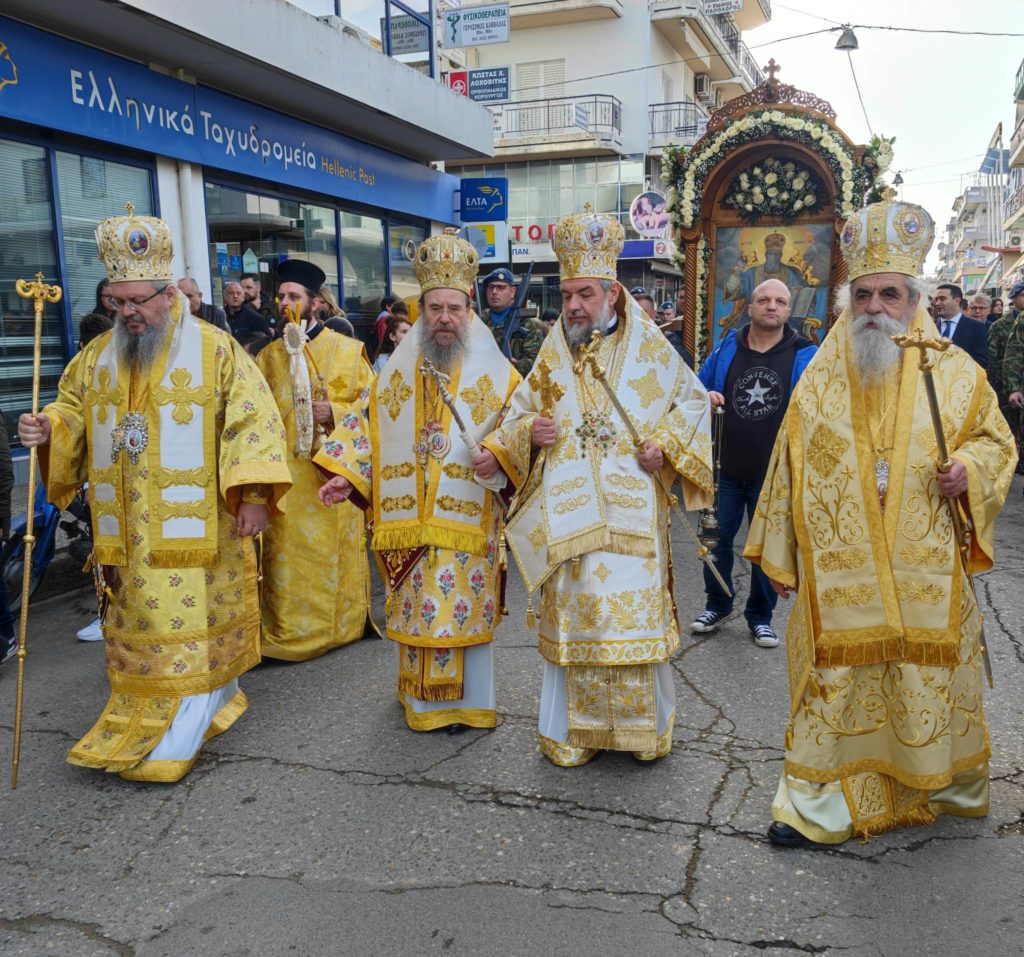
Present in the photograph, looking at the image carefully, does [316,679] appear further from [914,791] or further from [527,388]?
[914,791]

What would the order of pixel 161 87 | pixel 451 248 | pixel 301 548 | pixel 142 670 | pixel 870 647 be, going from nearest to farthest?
pixel 870 647 < pixel 142 670 < pixel 451 248 < pixel 301 548 < pixel 161 87

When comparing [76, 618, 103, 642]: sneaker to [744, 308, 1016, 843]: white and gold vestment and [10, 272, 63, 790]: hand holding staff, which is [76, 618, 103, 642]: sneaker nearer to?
[10, 272, 63, 790]: hand holding staff

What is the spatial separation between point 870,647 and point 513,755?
1.57 metres

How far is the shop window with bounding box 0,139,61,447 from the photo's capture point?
7.79 m

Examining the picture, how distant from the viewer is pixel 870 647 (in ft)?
9.69

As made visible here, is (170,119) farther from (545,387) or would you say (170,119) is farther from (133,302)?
(545,387)

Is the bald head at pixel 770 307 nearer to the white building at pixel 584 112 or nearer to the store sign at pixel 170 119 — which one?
the store sign at pixel 170 119

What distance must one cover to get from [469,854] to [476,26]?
14.4 meters

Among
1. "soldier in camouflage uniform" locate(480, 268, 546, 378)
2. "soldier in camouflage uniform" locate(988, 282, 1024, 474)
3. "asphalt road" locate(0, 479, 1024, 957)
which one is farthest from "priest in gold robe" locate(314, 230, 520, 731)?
"soldier in camouflage uniform" locate(988, 282, 1024, 474)

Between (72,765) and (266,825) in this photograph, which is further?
(72,765)

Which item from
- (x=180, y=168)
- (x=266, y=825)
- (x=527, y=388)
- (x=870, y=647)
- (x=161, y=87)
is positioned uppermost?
(x=161, y=87)

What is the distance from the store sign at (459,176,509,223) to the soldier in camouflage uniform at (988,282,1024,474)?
8.08 m

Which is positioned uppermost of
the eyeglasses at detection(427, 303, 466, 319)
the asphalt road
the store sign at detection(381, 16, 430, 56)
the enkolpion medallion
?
the store sign at detection(381, 16, 430, 56)

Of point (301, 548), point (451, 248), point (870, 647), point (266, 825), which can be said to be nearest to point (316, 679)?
point (301, 548)
